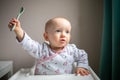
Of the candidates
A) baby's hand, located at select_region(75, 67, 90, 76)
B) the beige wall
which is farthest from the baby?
the beige wall

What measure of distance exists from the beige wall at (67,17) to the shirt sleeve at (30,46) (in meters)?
0.49

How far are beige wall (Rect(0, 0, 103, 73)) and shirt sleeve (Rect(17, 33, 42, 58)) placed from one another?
486 millimetres

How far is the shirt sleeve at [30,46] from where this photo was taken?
1014 mm

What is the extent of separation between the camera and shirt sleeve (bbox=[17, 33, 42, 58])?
3.33ft

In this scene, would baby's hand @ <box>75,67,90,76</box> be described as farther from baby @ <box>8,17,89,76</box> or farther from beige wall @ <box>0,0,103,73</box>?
beige wall @ <box>0,0,103,73</box>

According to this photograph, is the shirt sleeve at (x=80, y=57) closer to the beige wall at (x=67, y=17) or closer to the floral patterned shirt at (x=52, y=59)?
the floral patterned shirt at (x=52, y=59)

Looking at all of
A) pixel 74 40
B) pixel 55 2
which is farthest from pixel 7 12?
pixel 74 40

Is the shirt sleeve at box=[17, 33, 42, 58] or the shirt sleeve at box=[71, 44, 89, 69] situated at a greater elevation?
the shirt sleeve at box=[17, 33, 42, 58]

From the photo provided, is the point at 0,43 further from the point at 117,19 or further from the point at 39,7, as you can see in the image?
the point at 117,19

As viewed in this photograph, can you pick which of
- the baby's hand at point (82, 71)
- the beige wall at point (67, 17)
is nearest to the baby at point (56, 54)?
the baby's hand at point (82, 71)

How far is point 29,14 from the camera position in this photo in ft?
5.12

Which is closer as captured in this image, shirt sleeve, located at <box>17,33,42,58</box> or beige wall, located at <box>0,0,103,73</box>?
shirt sleeve, located at <box>17,33,42,58</box>

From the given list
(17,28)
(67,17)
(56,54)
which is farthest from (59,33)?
(67,17)

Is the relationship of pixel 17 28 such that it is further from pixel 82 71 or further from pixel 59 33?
pixel 82 71
